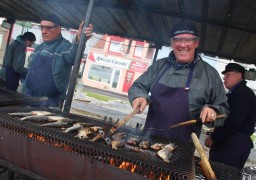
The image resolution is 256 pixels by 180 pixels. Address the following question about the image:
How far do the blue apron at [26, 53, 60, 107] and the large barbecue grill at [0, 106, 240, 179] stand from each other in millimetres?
2217

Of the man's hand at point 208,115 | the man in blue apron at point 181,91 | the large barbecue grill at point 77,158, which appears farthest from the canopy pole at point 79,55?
the man's hand at point 208,115

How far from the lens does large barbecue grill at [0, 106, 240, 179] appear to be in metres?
2.03

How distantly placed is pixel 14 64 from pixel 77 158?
5726 mm

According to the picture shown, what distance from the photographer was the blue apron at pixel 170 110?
343 cm

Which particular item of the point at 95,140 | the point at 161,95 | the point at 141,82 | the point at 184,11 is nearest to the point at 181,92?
the point at 161,95

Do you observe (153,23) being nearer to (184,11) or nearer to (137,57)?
(184,11)

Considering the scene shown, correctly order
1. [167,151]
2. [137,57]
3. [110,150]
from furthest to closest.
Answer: [137,57], [167,151], [110,150]

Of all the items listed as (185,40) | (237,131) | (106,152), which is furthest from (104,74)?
(106,152)

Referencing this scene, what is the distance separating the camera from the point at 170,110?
11.4 ft

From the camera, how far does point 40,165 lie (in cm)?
242

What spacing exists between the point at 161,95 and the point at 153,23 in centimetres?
270

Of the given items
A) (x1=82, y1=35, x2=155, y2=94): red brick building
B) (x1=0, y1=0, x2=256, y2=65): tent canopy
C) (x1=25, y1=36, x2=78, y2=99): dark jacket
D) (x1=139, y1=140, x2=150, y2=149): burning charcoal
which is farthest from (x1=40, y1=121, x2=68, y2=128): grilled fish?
(x1=82, y1=35, x2=155, y2=94): red brick building

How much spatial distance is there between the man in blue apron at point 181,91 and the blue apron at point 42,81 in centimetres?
202

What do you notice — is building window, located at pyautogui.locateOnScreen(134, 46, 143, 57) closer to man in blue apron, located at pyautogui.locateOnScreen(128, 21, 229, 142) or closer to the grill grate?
man in blue apron, located at pyautogui.locateOnScreen(128, 21, 229, 142)
